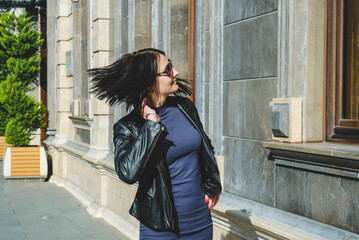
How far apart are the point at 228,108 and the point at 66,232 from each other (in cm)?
406

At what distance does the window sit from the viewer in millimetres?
4238

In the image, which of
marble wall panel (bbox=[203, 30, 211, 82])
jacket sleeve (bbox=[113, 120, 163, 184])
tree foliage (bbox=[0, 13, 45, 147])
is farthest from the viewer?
tree foliage (bbox=[0, 13, 45, 147])

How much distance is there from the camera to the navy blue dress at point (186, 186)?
337 cm

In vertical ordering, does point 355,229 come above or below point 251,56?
below

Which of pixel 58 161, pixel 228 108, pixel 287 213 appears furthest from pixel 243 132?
pixel 58 161

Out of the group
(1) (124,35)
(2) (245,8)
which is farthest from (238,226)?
(1) (124,35)

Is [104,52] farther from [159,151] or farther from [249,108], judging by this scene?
[159,151]

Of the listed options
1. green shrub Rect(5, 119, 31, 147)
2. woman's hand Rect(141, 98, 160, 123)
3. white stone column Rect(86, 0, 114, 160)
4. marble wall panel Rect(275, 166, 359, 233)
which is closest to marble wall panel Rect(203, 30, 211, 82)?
marble wall panel Rect(275, 166, 359, 233)

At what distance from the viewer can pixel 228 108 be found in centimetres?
552

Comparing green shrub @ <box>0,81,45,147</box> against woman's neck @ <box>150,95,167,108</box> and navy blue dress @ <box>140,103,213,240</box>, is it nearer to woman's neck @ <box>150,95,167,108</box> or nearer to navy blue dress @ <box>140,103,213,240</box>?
woman's neck @ <box>150,95,167,108</box>

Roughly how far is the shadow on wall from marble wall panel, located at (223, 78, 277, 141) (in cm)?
68

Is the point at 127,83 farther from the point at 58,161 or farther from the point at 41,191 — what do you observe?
the point at 58,161

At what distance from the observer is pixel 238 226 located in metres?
5.21

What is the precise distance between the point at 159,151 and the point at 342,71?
1789 millimetres
